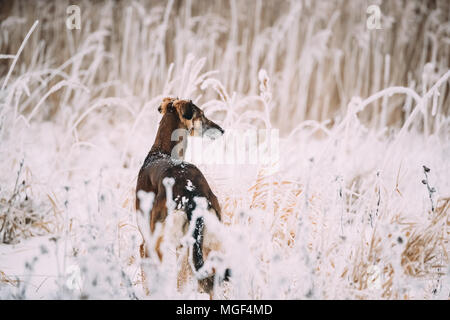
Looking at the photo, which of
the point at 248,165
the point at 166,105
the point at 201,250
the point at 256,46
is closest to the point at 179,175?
the point at 201,250

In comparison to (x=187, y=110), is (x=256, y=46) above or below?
above

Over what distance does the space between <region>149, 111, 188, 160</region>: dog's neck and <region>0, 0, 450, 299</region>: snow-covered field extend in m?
0.17

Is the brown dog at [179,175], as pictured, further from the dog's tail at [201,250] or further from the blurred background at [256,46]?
the blurred background at [256,46]

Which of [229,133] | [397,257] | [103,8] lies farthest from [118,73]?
[397,257]

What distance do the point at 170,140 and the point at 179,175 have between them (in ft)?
0.80

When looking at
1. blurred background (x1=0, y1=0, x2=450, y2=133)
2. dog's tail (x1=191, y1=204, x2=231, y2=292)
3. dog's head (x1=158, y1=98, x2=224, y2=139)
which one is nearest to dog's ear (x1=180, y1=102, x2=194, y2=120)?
dog's head (x1=158, y1=98, x2=224, y2=139)

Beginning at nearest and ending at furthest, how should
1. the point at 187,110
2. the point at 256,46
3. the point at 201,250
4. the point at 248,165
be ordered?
the point at 201,250 → the point at 187,110 → the point at 248,165 → the point at 256,46

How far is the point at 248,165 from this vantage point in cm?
187

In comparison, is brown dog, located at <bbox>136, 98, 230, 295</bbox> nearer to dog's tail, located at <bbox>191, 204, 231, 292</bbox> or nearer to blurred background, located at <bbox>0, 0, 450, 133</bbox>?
dog's tail, located at <bbox>191, 204, 231, 292</bbox>

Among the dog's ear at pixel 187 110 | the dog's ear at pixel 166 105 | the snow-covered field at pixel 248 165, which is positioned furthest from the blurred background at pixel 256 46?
the dog's ear at pixel 187 110

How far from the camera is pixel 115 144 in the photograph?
3.25m

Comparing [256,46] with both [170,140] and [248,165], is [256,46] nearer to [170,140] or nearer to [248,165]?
[248,165]

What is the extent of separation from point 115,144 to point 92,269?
2.27 m
